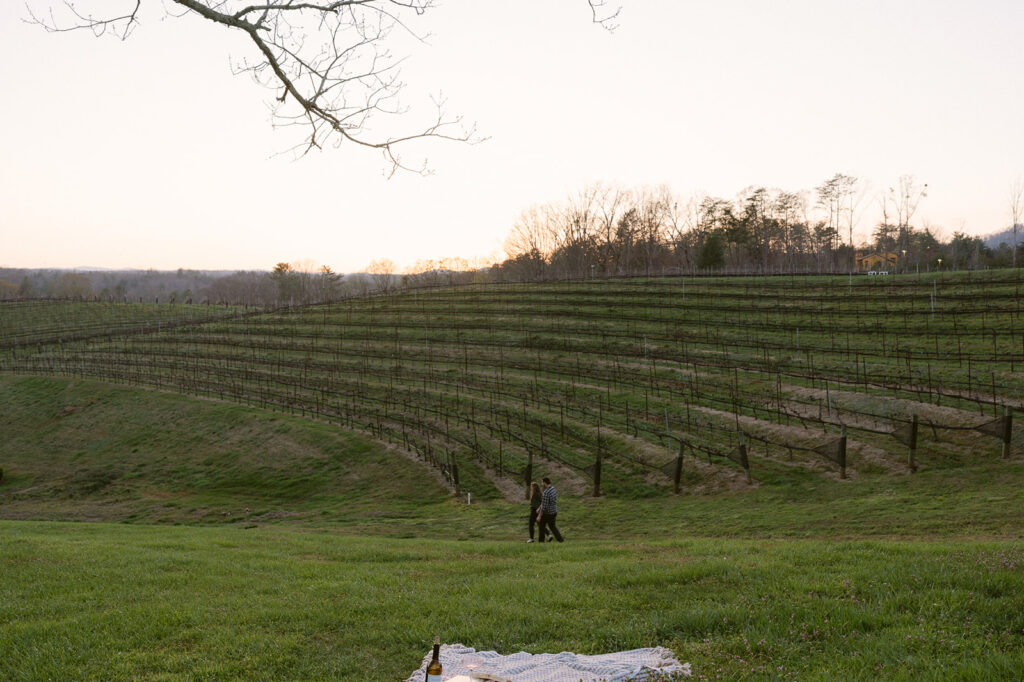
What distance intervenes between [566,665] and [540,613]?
1.49m

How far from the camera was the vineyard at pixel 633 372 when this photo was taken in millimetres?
22828

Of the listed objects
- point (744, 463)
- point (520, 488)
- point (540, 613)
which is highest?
point (540, 613)

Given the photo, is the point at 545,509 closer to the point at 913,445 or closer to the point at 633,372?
the point at 913,445

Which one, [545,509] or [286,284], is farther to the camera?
[286,284]

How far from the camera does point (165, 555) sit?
10648 millimetres

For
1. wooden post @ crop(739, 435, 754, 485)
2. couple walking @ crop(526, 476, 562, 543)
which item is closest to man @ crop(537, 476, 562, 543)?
couple walking @ crop(526, 476, 562, 543)

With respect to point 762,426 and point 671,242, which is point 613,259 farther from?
point 762,426

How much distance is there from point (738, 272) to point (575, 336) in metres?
35.0

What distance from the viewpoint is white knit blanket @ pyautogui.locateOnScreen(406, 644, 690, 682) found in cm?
488

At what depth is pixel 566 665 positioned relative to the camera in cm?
515

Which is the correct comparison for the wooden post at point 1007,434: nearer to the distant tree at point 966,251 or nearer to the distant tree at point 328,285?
the distant tree at point 966,251

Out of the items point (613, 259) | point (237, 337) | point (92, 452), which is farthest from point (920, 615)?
point (613, 259)

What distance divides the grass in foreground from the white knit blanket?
208 millimetres

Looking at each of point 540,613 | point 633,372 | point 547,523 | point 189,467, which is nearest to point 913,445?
point 547,523
